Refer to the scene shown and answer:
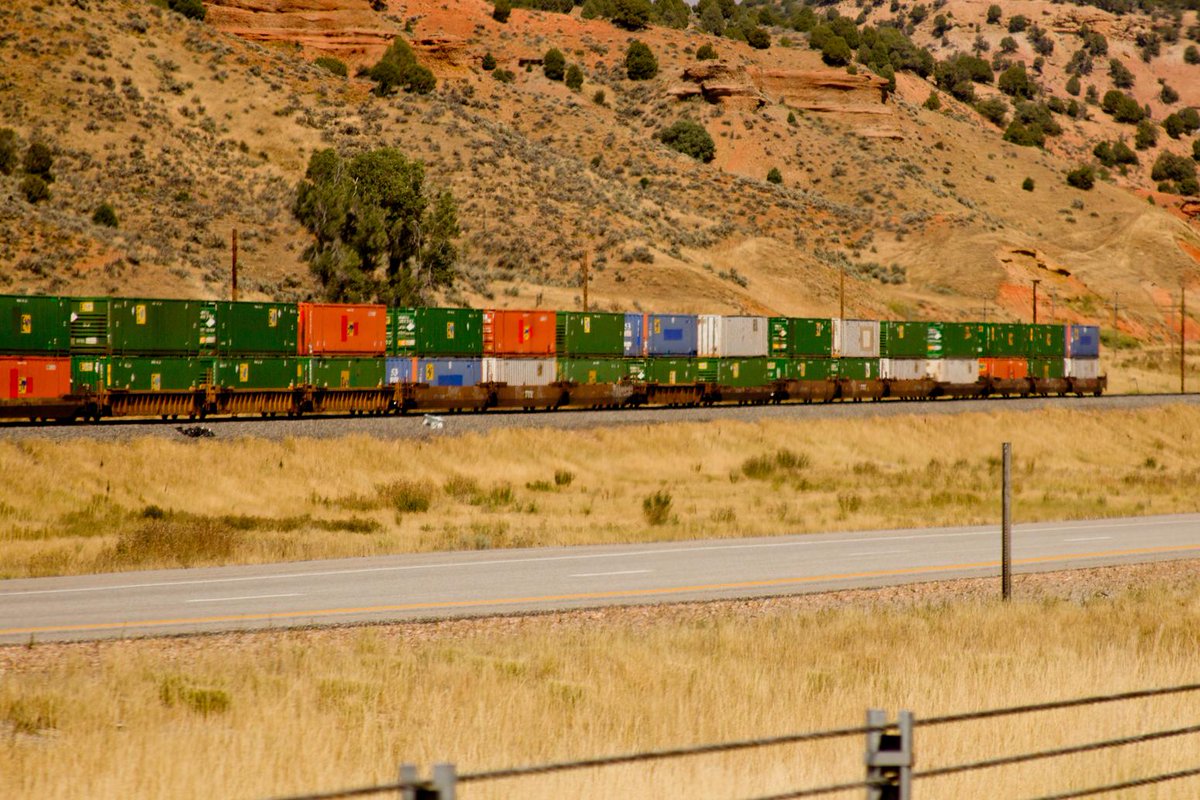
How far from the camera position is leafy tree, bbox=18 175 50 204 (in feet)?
252

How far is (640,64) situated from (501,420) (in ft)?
369

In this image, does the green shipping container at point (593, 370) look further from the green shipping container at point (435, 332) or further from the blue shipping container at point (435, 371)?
the blue shipping container at point (435, 371)

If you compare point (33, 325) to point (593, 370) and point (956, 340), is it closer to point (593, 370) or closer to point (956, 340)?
point (593, 370)

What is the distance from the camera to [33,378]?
37.9 meters

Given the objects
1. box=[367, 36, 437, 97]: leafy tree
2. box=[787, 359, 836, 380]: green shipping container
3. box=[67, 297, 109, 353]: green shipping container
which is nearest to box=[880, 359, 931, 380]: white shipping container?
box=[787, 359, 836, 380]: green shipping container

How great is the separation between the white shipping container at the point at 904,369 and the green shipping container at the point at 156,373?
3280cm

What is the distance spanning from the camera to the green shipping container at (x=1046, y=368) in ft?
235

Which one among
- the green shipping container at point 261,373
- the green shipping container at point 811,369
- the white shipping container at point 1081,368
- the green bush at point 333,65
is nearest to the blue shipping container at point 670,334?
the green shipping container at point 811,369

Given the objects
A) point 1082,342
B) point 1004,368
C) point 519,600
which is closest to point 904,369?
point 1004,368

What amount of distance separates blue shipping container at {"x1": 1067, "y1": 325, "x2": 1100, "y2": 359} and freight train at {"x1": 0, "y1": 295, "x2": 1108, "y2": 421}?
7.54 metres

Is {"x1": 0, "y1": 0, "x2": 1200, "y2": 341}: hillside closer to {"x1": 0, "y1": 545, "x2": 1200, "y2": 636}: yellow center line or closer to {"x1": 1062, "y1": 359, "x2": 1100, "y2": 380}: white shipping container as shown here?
{"x1": 1062, "y1": 359, "x2": 1100, "y2": 380}: white shipping container

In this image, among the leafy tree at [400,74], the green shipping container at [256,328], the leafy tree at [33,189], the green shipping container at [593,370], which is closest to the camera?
the green shipping container at [256,328]

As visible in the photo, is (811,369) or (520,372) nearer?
(520,372)

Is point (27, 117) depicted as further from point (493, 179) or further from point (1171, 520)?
point (1171, 520)
